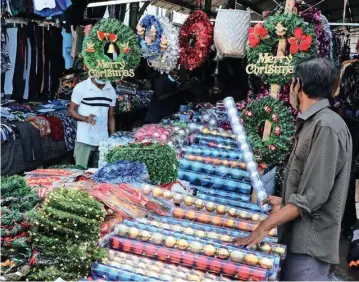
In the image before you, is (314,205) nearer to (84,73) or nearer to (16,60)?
(16,60)

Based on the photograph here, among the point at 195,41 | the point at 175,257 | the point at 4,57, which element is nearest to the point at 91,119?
the point at 195,41

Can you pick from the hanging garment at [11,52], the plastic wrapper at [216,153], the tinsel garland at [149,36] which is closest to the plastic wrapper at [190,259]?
the plastic wrapper at [216,153]

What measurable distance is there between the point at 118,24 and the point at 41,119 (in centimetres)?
224

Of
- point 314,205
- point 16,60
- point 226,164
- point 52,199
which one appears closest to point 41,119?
point 16,60

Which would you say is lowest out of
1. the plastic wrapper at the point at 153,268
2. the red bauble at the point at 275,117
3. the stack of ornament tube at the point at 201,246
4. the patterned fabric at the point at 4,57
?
the plastic wrapper at the point at 153,268

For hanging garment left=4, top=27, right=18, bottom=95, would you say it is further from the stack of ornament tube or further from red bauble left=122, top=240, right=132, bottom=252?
red bauble left=122, top=240, right=132, bottom=252

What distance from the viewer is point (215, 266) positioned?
1977 millimetres

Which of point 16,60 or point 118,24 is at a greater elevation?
point 118,24

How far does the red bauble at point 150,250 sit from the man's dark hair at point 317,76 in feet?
3.28

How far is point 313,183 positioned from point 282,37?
1.90 metres

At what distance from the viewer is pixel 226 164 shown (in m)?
3.09

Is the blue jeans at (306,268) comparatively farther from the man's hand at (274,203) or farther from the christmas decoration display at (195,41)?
the christmas decoration display at (195,41)

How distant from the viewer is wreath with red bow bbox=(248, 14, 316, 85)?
3.54 meters

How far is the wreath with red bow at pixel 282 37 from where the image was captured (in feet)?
11.6
